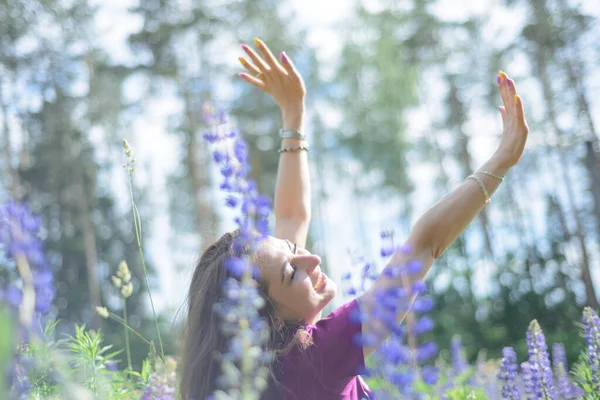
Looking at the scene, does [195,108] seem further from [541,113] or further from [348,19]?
[541,113]

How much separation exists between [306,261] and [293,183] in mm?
980

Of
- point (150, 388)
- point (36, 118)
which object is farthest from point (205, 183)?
point (150, 388)

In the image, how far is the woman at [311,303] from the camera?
6.52 feet

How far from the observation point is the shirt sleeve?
2.03 m

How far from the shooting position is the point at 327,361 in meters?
2.06

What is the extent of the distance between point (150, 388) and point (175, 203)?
24926 mm

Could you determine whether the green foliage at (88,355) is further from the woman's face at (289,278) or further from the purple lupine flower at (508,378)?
the purple lupine flower at (508,378)

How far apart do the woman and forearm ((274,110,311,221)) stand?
2.38ft

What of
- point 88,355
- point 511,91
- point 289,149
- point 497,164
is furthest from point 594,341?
point 88,355

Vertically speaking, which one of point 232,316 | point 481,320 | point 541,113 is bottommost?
point 481,320

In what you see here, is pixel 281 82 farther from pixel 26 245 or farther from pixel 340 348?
pixel 26 245

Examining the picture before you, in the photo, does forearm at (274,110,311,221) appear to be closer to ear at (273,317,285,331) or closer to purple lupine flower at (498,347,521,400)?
ear at (273,317,285,331)

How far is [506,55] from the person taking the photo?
58.2 feet

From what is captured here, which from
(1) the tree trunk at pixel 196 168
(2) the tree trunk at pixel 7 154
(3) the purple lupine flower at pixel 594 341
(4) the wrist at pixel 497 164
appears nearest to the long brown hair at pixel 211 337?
(4) the wrist at pixel 497 164
